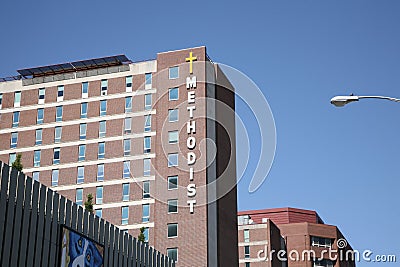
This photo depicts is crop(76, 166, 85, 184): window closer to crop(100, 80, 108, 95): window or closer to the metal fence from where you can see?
crop(100, 80, 108, 95): window

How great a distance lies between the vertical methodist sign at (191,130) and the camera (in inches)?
3022

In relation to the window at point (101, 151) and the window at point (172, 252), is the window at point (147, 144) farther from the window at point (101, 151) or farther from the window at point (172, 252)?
the window at point (172, 252)

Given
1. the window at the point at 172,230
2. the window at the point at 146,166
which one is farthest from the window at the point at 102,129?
the window at the point at 172,230

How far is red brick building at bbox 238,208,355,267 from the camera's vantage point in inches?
4358

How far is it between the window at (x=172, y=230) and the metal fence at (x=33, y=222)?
39651 mm

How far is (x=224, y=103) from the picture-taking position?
283 feet

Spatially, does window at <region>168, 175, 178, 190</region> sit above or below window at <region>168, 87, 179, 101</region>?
below

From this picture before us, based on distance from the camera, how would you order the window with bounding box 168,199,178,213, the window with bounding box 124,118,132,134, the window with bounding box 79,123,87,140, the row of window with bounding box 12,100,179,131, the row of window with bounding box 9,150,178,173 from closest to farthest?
the window with bounding box 168,199,178,213, the row of window with bounding box 9,150,178,173, the row of window with bounding box 12,100,179,131, the window with bounding box 124,118,132,134, the window with bounding box 79,123,87,140

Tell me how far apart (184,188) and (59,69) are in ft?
77.6

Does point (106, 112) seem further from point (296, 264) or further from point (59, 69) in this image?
point (296, 264)

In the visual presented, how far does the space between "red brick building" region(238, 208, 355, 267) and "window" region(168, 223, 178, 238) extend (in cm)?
3506

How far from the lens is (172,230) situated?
7594 centimetres

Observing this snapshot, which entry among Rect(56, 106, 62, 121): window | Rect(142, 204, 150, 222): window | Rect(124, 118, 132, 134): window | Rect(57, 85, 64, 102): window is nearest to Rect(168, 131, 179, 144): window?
Rect(124, 118, 132, 134): window

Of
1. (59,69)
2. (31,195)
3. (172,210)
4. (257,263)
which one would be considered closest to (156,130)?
(172,210)
